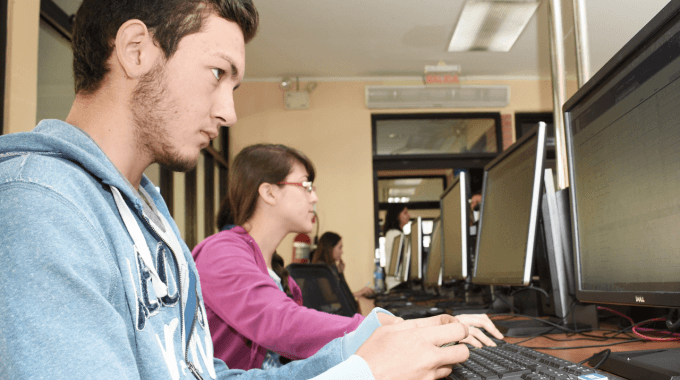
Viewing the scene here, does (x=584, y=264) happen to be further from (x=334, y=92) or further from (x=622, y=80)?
(x=334, y=92)

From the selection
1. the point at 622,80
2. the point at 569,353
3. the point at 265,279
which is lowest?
the point at 569,353

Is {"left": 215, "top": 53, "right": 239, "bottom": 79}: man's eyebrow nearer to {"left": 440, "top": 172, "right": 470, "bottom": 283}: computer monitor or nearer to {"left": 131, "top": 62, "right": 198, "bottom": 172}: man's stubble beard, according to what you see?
{"left": 131, "top": 62, "right": 198, "bottom": 172}: man's stubble beard

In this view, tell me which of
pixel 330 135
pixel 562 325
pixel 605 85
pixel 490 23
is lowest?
pixel 562 325

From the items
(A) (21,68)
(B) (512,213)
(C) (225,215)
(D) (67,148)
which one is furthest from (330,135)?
(D) (67,148)

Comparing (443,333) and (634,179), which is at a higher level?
(634,179)

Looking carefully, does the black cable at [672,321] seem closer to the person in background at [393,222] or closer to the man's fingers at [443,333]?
the man's fingers at [443,333]

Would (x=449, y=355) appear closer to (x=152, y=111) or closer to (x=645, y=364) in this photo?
(x=645, y=364)

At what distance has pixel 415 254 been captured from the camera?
3.67m

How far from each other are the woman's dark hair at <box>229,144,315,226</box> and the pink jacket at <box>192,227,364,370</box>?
257 millimetres

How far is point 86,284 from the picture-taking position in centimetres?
45

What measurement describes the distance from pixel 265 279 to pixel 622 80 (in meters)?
0.90

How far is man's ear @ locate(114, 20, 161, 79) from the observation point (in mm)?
705

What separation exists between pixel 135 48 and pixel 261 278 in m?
0.70

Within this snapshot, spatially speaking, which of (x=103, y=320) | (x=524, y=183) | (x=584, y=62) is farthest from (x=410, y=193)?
(x=103, y=320)
